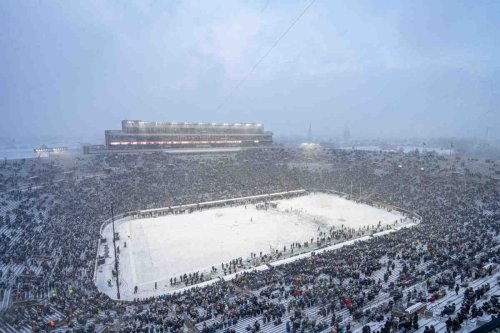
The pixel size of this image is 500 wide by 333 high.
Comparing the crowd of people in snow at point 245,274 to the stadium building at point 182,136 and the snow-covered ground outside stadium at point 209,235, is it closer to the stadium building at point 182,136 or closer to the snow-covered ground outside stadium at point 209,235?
the snow-covered ground outside stadium at point 209,235

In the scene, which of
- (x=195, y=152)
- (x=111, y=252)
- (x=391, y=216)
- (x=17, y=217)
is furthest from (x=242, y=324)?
(x=195, y=152)

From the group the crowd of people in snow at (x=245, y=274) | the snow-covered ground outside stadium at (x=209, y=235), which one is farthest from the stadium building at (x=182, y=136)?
the snow-covered ground outside stadium at (x=209, y=235)

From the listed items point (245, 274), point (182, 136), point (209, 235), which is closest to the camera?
point (245, 274)

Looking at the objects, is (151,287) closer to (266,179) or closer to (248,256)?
(248,256)

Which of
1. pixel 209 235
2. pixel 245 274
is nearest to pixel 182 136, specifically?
pixel 209 235

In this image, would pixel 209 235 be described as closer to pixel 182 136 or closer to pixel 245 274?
pixel 245 274

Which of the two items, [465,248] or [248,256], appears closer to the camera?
[465,248]
